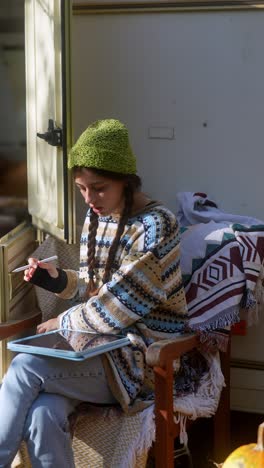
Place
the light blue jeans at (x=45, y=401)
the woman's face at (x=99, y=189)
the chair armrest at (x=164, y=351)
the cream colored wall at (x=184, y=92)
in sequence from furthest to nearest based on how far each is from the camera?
the cream colored wall at (x=184, y=92) < the woman's face at (x=99, y=189) < the chair armrest at (x=164, y=351) < the light blue jeans at (x=45, y=401)

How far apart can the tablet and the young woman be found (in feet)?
0.12

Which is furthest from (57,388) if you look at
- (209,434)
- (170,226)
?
(209,434)

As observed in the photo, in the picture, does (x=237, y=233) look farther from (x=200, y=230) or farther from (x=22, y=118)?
(x=22, y=118)

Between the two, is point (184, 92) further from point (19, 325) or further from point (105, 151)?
point (19, 325)

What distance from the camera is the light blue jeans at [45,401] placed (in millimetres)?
2971

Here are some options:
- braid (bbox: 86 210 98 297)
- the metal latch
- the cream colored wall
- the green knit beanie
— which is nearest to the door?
the metal latch

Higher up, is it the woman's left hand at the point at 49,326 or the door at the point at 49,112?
the door at the point at 49,112

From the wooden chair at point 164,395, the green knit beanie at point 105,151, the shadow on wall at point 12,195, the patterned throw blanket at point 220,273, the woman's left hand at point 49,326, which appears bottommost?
the wooden chair at point 164,395

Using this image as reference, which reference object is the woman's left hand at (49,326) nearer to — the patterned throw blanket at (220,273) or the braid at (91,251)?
the braid at (91,251)

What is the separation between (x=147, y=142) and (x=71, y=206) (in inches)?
26.7

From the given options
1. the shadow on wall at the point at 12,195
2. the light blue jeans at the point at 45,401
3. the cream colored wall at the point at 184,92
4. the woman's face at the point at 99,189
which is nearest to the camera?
the light blue jeans at the point at 45,401

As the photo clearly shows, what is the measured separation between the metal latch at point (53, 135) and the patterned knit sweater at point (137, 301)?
1.43 ft

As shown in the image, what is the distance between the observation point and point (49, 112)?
3543 millimetres

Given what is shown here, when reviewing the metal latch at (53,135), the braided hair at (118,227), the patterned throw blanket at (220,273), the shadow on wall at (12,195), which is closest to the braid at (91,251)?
the braided hair at (118,227)
